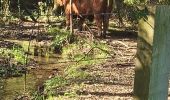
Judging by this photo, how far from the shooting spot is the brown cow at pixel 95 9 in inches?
501

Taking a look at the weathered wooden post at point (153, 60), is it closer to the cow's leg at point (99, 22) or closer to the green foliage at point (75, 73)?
the green foliage at point (75, 73)

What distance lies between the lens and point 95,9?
12852 millimetres

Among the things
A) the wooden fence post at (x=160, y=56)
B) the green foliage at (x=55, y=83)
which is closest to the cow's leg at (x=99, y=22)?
the green foliage at (x=55, y=83)

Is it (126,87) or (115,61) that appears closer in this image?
(126,87)

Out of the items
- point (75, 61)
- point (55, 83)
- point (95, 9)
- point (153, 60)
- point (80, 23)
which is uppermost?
point (153, 60)

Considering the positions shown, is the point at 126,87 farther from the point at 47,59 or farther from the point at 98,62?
the point at 47,59

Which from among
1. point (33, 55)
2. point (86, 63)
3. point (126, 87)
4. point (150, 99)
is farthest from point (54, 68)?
point (150, 99)

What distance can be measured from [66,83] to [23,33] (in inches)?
224

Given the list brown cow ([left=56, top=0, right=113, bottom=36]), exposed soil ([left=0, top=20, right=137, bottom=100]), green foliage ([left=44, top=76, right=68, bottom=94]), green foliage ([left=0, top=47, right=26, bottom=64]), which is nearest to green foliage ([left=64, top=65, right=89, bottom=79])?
exposed soil ([left=0, top=20, right=137, bottom=100])

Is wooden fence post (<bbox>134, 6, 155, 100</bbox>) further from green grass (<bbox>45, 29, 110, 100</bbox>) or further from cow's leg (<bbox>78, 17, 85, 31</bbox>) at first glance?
cow's leg (<bbox>78, 17, 85, 31</bbox>)

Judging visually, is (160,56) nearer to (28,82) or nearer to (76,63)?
(28,82)

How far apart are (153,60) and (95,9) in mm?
9936

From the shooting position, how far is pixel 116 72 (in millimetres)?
8672

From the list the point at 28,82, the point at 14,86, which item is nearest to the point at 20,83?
the point at 28,82
